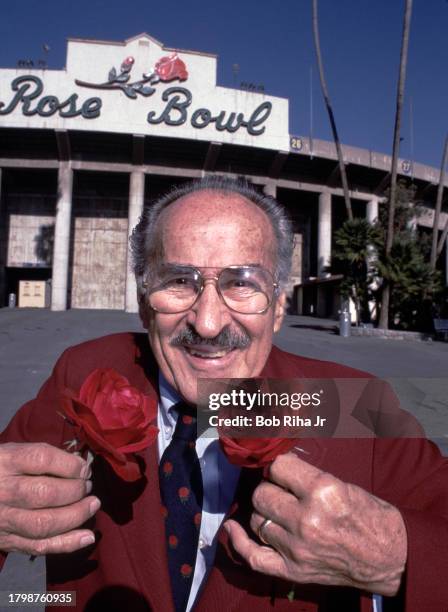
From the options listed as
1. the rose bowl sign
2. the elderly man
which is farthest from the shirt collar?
the rose bowl sign

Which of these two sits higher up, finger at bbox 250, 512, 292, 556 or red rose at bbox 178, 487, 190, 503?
finger at bbox 250, 512, 292, 556

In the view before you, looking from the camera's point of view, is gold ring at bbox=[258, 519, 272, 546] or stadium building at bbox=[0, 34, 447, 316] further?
stadium building at bbox=[0, 34, 447, 316]

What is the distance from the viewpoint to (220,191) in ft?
4.50

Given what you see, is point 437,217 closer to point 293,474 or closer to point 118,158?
point 118,158

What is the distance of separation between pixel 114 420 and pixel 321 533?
1.50ft

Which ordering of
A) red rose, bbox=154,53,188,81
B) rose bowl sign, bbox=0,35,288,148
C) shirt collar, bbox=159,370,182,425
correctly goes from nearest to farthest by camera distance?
shirt collar, bbox=159,370,182,425
rose bowl sign, bbox=0,35,288,148
red rose, bbox=154,53,188,81

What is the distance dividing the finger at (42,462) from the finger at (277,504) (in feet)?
1.11

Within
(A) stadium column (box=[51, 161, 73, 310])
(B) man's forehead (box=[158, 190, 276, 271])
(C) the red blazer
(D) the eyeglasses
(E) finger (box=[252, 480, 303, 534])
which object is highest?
(A) stadium column (box=[51, 161, 73, 310])

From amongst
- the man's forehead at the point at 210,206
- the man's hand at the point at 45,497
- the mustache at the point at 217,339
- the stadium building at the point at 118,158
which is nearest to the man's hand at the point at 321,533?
the man's hand at the point at 45,497

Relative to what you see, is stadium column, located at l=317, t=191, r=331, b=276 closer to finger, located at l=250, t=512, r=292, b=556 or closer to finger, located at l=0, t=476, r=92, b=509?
finger, located at l=250, t=512, r=292, b=556

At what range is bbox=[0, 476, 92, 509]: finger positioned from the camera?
0.75m

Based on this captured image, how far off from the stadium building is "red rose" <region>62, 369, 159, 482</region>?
2000 centimetres

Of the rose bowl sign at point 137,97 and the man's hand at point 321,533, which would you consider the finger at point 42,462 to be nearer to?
the man's hand at point 321,533

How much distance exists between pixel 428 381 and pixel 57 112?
24.2 meters
